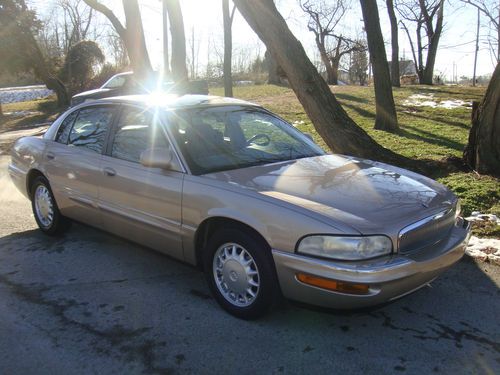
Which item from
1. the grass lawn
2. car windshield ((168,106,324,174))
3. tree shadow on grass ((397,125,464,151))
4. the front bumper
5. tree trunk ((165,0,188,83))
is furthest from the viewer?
tree trunk ((165,0,188,83))

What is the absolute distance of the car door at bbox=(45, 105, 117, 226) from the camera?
15.3 ft

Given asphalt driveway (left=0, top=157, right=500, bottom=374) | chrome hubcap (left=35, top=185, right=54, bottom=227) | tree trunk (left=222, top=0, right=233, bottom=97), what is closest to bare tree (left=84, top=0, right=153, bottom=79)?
tree trunk (left=222, top=0, right=233, bottom=97)

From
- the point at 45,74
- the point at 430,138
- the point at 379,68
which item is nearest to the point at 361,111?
the point at 379,68

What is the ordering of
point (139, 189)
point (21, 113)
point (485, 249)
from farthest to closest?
point (21, 113), point (485, 249), point (139, 189)

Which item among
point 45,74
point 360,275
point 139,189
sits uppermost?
point 45,74

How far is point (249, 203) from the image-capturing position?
10.9ft

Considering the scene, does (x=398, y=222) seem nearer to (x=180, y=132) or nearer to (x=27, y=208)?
(x=180, y=132)

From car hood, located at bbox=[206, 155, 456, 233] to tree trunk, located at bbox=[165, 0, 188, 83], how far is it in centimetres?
1216

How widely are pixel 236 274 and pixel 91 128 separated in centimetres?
240

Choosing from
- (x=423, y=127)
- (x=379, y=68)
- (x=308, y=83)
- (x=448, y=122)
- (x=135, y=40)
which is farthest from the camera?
(x=135, y=40)

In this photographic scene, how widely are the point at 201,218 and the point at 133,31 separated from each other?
44.7ft

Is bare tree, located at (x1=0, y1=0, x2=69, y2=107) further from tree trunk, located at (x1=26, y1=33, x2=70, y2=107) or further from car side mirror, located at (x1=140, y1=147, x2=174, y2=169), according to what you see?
car side mirror, located at (x1=140, y1=147, x2=174, y2=169)

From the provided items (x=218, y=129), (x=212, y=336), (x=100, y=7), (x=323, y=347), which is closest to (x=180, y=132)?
(x=218, y=129)

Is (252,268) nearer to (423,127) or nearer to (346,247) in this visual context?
(346,247)
